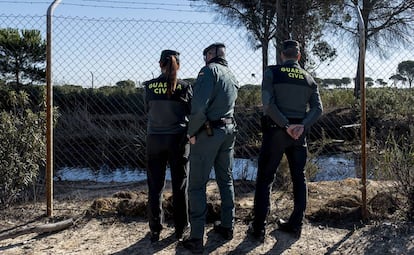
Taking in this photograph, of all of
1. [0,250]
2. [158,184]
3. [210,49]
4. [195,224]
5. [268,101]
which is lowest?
[0,250]

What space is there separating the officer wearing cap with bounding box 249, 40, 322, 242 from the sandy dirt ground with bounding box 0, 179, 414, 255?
0.85 ft

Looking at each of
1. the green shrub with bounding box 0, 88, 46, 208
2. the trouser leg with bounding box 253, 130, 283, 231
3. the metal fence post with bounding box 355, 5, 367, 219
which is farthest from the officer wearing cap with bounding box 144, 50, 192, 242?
the metal fence post with bounding box 355, 5, 367, 219

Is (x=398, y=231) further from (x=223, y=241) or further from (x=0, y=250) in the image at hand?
(x=0, y=250)

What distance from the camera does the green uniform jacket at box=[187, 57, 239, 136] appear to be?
391 centimetres

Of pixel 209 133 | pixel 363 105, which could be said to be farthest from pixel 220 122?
pixel 363 105

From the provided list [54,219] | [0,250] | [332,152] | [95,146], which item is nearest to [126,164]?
[95,146]

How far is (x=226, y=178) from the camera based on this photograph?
4.27 metres

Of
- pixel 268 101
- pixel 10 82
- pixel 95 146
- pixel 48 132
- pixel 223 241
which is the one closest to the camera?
pixel 268 101

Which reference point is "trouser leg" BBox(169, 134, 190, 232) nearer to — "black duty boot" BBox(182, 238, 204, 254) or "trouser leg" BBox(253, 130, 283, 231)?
"black duty boot" BBox(182, 238, 204, 254)

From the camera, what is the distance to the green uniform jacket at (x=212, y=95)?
3.91 meters

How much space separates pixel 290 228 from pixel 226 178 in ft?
2.71

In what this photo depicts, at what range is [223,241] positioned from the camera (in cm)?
435

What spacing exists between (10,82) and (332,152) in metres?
7.02

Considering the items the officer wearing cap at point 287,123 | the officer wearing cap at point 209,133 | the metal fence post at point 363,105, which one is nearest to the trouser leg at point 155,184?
the officer wearing cap at point 209,133
